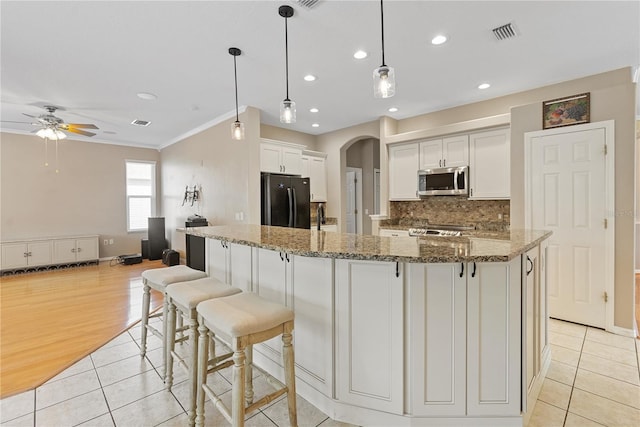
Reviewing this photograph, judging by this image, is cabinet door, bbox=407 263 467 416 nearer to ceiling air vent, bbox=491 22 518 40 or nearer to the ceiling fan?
ceiling air vent, bbox=491 22 518 40

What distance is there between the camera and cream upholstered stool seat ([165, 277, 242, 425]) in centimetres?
170

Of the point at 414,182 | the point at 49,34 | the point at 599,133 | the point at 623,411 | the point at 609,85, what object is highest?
the point at 49,34

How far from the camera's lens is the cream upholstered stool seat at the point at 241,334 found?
1.40m

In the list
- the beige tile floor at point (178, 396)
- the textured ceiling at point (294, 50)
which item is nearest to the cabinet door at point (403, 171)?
the textured ceiling at point (294, 50)

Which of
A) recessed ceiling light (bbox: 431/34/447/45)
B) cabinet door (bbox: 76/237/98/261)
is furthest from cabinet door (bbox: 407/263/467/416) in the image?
cabinet door (bbox: 76/237/98/261)

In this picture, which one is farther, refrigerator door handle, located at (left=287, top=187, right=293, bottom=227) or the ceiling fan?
refrigerator door handle, located at (left=287, top=187, right=293, bottom=227)

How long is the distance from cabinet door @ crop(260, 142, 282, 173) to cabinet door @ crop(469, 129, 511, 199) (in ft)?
9.30

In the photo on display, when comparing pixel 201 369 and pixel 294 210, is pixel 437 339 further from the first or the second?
pixel 294 210

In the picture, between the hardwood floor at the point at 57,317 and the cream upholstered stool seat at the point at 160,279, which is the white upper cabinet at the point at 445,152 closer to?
the cream upholstered stool seat at the point at 160,279

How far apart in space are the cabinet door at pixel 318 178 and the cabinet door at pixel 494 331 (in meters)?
4.26

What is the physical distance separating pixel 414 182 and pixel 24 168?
7.39m

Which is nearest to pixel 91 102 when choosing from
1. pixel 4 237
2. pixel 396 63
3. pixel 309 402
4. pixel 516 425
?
pixel 4 237

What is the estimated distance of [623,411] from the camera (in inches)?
71.4

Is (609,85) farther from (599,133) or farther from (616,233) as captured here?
(616,233)
